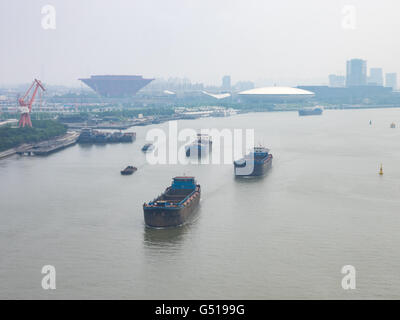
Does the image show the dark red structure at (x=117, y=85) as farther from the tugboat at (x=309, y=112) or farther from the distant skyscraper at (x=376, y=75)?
the distant skyscraper at (x=376, y=75)

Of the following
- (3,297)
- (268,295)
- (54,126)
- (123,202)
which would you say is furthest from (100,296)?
(54,126)

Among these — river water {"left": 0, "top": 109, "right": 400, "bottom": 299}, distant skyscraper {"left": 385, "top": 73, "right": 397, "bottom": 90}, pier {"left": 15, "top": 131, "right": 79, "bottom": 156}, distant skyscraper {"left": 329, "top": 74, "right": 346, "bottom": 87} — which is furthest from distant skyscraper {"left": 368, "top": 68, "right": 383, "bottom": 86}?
river water {"left": 0, "top": 109, "right": 400, "bottom": 299}

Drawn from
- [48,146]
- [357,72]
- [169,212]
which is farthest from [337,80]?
[169,212]

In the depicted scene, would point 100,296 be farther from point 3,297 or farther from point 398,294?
point 398,294

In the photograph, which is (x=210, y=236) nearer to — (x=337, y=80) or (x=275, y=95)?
(x=275, y=95)

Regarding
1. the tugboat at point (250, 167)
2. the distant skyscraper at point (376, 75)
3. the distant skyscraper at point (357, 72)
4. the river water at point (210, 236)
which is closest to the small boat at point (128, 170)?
the river water at point (210, 236)

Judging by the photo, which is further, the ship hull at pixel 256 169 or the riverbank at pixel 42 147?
the riverbank at pixel 42 147

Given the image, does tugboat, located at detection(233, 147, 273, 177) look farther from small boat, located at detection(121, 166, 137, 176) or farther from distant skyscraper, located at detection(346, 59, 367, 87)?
distant skyscraper, located at detection(346, 59, 367, 87)
